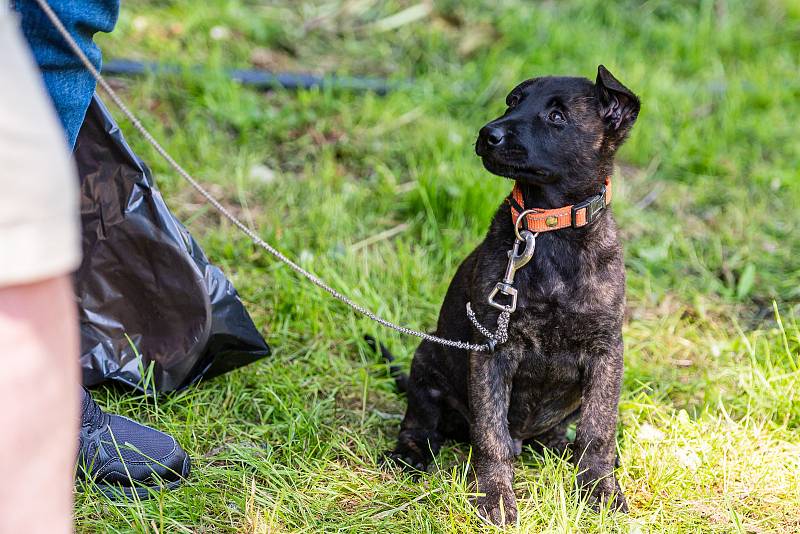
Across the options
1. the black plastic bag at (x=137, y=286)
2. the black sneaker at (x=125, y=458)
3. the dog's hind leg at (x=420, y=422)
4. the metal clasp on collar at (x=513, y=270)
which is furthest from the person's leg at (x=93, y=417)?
the metal clasp on collar at (x=513, y=270)

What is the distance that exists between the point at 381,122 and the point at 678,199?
1752 millimetres

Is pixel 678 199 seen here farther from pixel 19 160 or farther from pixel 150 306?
pixel 19 160

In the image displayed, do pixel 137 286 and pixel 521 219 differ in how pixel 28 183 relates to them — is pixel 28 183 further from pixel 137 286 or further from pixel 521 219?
pixel 137 286

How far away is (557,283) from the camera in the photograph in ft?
8.82

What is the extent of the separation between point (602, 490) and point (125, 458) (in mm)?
1467

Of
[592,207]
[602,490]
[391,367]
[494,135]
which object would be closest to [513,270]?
[592,207]

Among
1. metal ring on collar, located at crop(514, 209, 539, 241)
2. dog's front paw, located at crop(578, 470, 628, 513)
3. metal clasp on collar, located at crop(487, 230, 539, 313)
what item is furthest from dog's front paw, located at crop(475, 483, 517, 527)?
metal ring on collar, located at crop(514, 209, 539, 241)

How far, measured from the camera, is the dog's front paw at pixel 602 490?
2715mm

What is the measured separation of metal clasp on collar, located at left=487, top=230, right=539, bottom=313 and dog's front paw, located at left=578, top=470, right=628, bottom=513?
0.58 meters

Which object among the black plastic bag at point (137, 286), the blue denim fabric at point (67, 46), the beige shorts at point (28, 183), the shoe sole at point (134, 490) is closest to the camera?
the beige shorts at point (28, 183)

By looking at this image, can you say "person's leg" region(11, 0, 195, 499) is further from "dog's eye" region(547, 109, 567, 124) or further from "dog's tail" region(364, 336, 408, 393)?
"dog's eye" region(547, 109, 567, 124)

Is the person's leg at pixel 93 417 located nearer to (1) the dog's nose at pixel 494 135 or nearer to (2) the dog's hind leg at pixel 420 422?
(2) the dog's hind leg at pixel 420 422

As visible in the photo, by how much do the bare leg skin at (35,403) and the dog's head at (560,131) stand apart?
160 cm

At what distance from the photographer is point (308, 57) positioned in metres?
6.09
